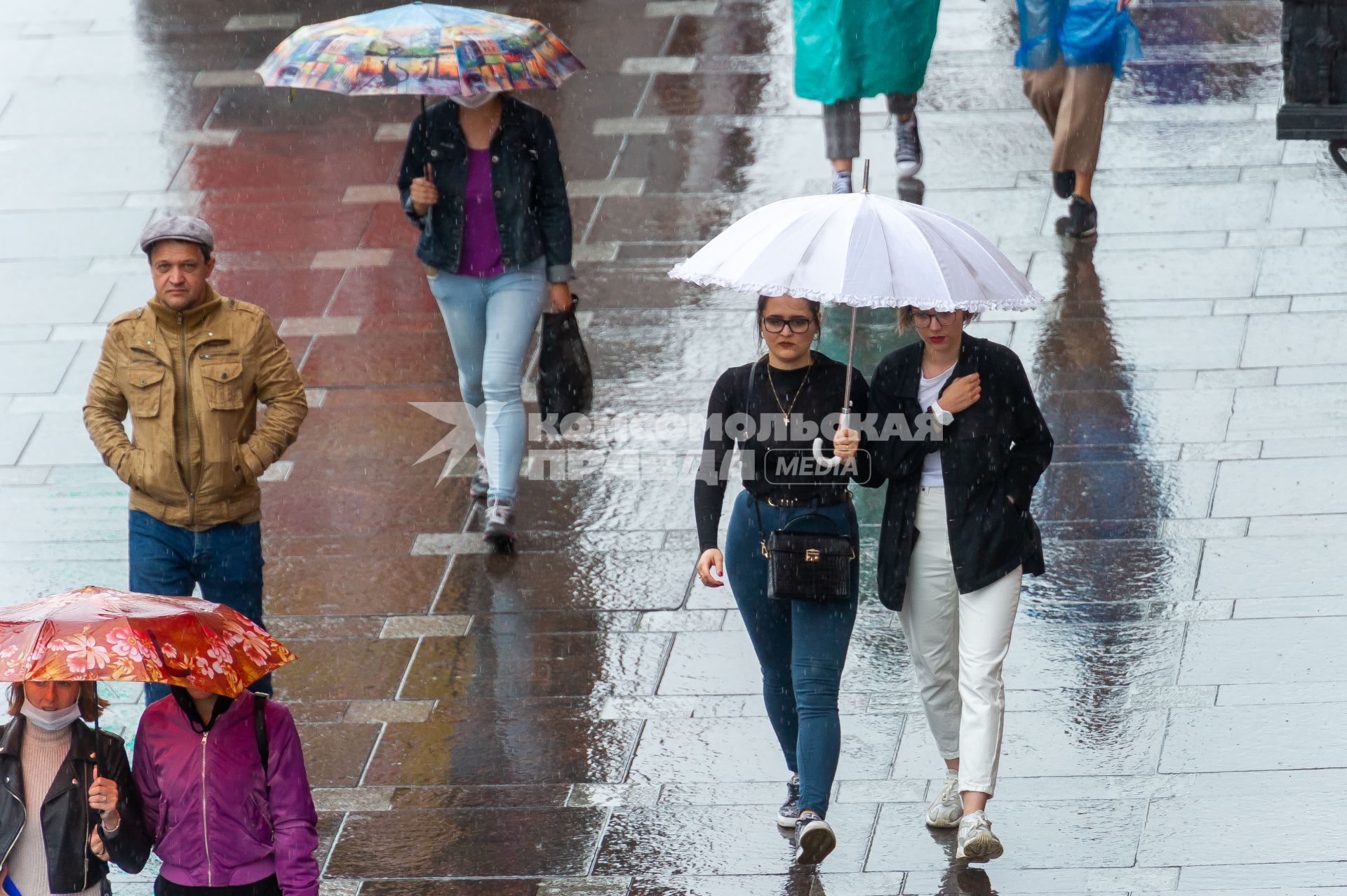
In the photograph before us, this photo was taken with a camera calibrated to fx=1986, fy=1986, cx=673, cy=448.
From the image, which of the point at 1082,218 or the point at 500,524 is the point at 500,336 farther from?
the point at 1082,218

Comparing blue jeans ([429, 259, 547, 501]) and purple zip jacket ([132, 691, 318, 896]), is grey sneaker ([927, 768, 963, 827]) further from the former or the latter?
blue jeans ([429, 259, 547, 501])

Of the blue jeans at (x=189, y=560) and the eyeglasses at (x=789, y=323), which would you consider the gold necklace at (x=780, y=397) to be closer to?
the eyeglasses at (x=789, y=323)

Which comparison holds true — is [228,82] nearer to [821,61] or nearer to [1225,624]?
[821,61]

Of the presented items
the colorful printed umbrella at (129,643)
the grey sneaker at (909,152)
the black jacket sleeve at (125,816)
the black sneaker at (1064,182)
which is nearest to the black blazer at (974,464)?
the colorful printed umbrella at (129,643)

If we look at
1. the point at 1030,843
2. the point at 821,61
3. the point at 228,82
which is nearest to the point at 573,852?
the point at 1030,843

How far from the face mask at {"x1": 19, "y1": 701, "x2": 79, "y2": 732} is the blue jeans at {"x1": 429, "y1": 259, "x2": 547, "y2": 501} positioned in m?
3.44

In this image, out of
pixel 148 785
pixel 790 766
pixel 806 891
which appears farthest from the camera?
pixel 790 766

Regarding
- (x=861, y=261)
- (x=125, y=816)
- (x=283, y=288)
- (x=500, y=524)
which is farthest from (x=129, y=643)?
(x=283, y=288)

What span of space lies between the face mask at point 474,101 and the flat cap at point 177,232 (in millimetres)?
1786

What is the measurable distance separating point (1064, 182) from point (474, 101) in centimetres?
396

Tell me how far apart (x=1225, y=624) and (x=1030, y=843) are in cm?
159

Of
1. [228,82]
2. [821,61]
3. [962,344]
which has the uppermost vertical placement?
[962,344]

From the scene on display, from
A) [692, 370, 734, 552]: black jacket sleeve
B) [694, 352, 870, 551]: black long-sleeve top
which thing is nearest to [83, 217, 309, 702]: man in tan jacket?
[692, 370, 734, 552]: black jacket sleeve

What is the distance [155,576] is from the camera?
6445 millimetres
